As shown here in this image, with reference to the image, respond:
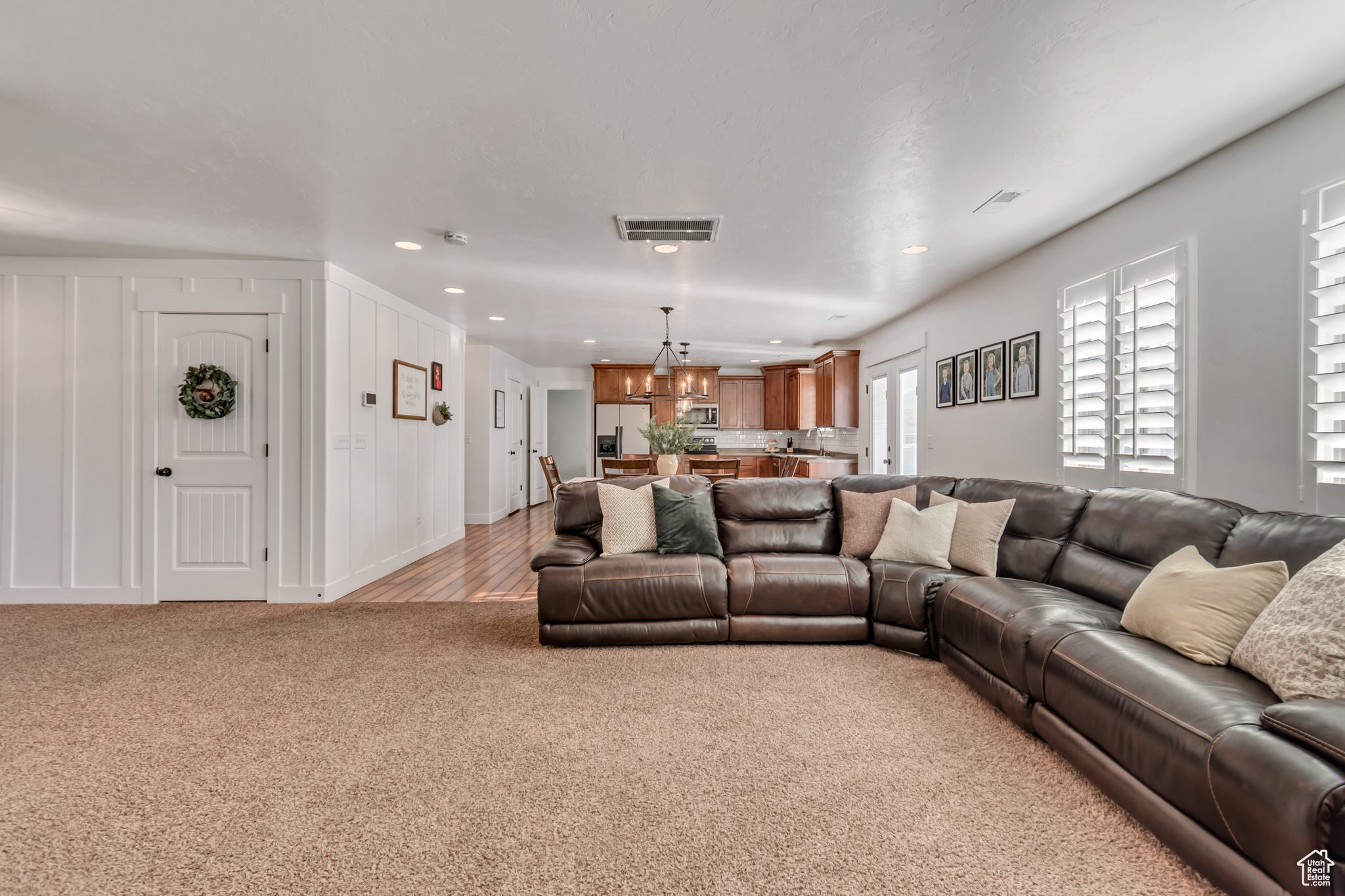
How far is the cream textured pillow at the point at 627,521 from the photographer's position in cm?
341

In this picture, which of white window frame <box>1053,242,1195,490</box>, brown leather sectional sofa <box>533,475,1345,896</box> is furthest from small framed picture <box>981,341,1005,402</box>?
brown leather sectional sofa <box>533,475,1345,896</box>

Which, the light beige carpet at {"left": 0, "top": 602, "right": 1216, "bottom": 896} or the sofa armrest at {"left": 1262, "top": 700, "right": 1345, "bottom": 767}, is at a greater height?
the sofa armrest at {"left": 1262, "top": 700, "right": 1345, "bottom": 767}

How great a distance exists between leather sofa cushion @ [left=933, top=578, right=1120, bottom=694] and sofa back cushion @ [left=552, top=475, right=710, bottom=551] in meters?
1.54

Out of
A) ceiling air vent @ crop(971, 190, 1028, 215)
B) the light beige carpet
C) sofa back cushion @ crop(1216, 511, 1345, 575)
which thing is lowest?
the light beige carpet

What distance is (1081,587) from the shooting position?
2613mm

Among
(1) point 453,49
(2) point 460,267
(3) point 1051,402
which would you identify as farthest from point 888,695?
(2) point 460,267

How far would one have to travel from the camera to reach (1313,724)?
1243 mm

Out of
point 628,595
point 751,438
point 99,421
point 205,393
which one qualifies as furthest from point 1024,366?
point 99,421

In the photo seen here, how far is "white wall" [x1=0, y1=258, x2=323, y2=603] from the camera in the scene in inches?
156

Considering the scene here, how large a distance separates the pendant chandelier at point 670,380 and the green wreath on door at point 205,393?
367 centimetres

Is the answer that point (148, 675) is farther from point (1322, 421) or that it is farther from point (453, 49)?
point (1322, 421)

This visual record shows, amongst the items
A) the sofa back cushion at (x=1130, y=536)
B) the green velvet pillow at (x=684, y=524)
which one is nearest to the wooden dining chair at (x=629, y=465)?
the green velvet pillow at (x=684, y=524)

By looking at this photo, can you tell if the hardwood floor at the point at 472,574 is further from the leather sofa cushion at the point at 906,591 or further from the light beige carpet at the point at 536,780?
the leather sofa cushion at the point at 906,591

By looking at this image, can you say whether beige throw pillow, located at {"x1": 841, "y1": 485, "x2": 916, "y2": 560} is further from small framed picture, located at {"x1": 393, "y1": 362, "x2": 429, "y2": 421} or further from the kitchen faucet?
the kitchen faucet
